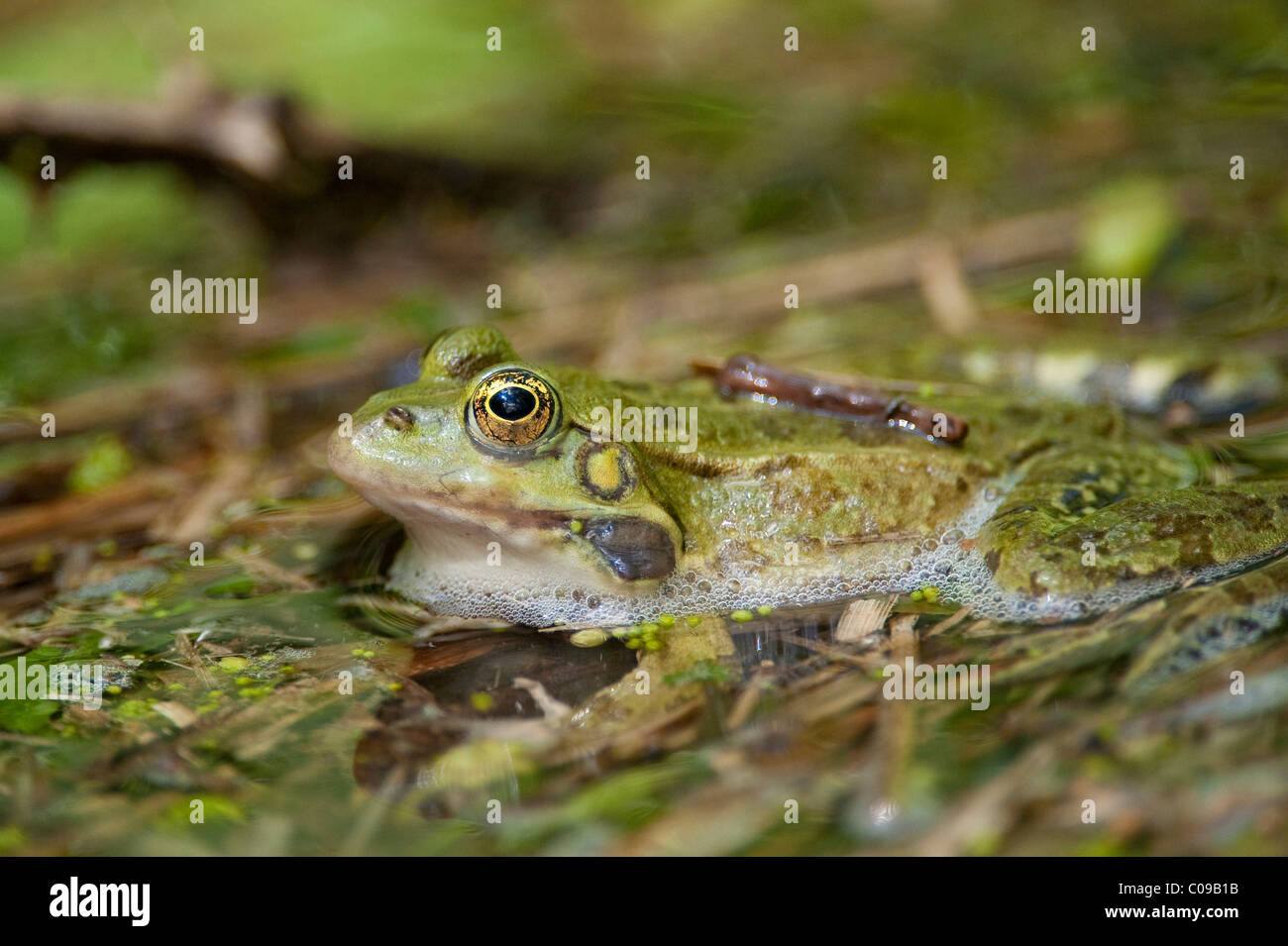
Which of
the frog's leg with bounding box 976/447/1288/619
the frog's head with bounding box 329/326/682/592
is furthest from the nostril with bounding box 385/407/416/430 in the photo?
the frog's leg with bounding box 976/447/1288/619

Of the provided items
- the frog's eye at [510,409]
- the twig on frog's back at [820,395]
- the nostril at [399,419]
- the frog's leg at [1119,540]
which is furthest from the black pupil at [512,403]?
the frog's leg at [1119,540]

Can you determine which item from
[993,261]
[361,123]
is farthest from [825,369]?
[361,123]

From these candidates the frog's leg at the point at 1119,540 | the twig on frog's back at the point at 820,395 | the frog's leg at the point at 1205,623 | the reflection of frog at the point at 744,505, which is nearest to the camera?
the frog's leg at the point at 1205,623

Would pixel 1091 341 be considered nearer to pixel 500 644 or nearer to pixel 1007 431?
pixel 1007 431

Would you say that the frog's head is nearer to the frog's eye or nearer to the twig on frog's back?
the frog's eye

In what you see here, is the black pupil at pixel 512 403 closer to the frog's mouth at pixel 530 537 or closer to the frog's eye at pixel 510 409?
the frog's eye at pixel 510 409

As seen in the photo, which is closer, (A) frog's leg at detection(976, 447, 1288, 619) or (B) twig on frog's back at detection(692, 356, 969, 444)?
(A) frog's leg at detection(976, 447, 1288, 619)

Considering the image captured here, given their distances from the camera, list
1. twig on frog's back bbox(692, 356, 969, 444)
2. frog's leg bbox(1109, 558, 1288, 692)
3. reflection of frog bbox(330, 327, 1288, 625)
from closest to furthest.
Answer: frog's leg bbox(1109, 558, 1288, 692) → reflection of frog bbox(330, 327, 1288, 625) → twig on frog's back bbox(692, 356, 969, 444)
